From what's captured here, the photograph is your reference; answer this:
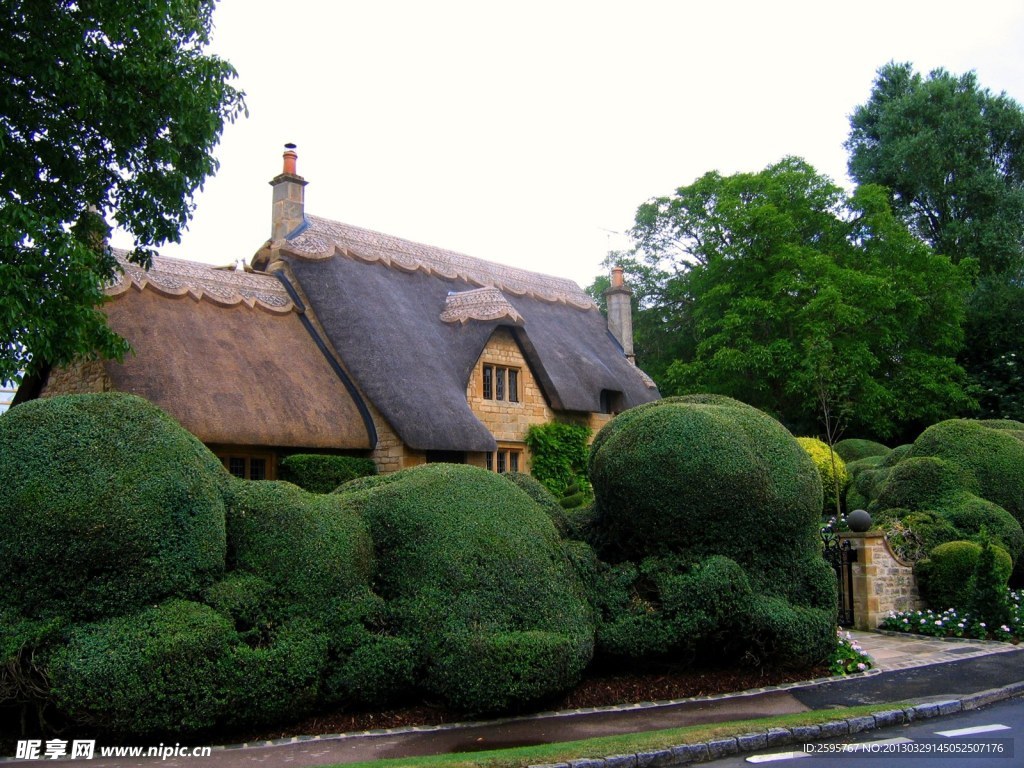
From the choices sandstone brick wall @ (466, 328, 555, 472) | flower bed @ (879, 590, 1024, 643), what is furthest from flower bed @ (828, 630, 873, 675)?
sandstone brick wall @ (466, 328, 555, 472)

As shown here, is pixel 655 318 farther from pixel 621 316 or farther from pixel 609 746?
pixel 609 746

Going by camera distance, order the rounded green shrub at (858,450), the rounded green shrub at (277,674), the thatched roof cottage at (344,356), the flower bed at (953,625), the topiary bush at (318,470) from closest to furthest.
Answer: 1. the rounded green shrub at (277,674)
2. the flower bed at (953,625)
3. the thatched roof cottage at (344,356)
4. the topiary bush at (318,470)
5. the rounded green shrub at (858,450)

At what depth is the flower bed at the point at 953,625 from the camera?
44.4ft

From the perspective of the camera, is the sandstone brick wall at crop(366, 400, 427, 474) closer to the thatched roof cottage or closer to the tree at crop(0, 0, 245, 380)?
the thatched roof cottage

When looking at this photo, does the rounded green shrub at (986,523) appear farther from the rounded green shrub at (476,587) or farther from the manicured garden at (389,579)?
the rounded green shrub at (476,587)

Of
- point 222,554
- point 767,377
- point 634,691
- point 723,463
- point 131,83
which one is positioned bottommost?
point 634,691

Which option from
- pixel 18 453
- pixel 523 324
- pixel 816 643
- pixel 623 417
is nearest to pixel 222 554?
pixel 18 453

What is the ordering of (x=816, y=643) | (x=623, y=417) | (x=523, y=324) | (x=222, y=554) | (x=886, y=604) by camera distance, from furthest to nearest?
(x=523, y=324) < (x=886, y=604) < (x=623, y=417) < (x=816, y=643) < (x=222, y=554)

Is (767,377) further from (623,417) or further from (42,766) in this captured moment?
(42,766)

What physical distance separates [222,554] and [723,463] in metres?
5.55

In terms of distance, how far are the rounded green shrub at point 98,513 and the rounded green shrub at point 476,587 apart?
189cm

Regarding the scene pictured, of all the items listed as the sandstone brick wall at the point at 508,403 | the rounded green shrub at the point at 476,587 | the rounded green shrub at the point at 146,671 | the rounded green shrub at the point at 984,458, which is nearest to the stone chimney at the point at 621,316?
the sandstone brick wall at the point at 508,403

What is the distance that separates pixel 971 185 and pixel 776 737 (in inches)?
1418

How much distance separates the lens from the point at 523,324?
75.8 feet
